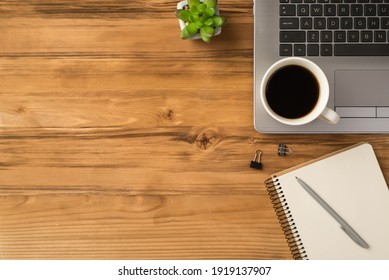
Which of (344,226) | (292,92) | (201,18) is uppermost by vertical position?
(201,18)

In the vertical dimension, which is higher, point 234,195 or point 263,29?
point 263,29

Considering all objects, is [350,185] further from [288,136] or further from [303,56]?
[303,56]

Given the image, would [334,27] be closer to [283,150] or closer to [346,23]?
[346,23]

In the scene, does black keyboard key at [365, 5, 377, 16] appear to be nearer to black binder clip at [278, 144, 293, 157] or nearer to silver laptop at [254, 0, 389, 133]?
silver laptop at [254, 0, 389, 133]

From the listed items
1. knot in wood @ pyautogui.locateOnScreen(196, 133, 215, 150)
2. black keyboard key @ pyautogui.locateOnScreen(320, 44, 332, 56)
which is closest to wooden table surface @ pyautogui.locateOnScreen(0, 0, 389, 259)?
knot in wood @ pyautogui.locateOnScreen(196, 133, 215, 150)

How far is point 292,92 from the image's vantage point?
0.76 meters

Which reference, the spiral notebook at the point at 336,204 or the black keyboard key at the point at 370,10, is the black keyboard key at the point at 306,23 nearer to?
the black keyboard key at the point at 370,10

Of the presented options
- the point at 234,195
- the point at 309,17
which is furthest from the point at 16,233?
the point at 309,17

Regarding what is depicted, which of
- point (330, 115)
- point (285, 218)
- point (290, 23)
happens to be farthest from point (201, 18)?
point (285, 218)

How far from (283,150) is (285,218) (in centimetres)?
12

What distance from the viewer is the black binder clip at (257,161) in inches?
31.4

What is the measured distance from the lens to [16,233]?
0.82 m

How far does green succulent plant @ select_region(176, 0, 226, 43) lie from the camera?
73cm
